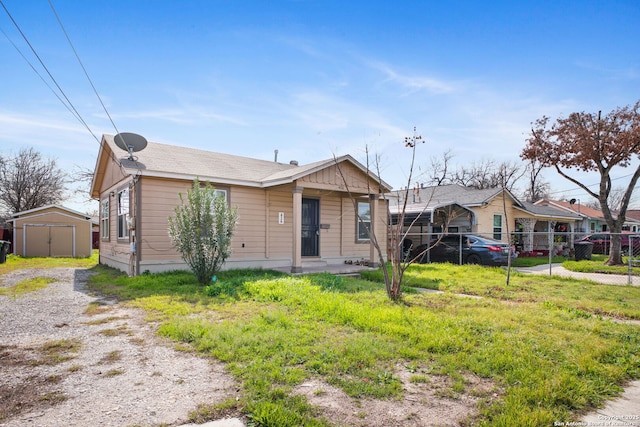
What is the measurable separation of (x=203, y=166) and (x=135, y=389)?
838 cm

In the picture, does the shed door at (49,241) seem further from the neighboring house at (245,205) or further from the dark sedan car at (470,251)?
the dark sedan car at (470,251)

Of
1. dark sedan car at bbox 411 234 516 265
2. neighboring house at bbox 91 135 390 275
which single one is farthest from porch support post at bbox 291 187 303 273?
dark sedan car at bbox 411 234 516 265

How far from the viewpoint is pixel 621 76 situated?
33.6 feet

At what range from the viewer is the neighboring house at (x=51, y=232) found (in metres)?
19.0

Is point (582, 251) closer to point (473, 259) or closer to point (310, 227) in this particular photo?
point (473, 259)

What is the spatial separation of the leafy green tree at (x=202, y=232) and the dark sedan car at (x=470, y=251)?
7.12 metres

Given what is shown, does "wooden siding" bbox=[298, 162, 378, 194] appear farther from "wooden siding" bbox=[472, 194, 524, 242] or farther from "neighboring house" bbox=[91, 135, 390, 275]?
"wooden siding" bbox=[472, 194, 524, 242]

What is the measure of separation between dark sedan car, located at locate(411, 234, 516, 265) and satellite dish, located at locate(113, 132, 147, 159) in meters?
9.33

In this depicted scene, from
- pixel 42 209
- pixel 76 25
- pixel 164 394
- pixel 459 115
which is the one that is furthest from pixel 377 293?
pixel 42 209

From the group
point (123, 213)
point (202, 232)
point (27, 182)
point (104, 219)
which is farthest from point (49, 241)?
point (202, 232)

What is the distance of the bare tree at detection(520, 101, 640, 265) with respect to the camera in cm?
1459

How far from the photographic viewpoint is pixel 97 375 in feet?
11.0

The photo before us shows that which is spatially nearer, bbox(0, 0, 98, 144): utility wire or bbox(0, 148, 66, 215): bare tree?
bbox(0, 0, 98, 144): utility wire

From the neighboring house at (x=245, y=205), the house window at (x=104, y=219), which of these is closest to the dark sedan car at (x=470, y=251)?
the neighboring house at (x=245, y=205)
